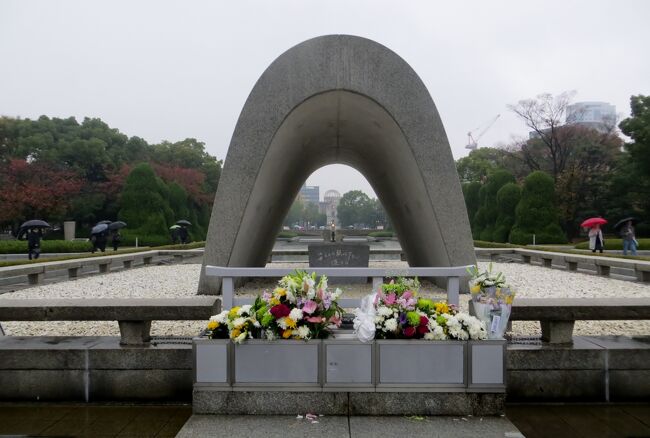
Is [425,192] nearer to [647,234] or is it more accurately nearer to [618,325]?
[618,325]

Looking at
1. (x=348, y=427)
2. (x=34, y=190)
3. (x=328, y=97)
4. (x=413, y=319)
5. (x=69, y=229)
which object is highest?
(x=328, y=97)

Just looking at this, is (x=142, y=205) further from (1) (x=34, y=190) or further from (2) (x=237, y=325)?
(2) (x=237, y=325)

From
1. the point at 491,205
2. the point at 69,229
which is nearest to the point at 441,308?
the point at 491,205

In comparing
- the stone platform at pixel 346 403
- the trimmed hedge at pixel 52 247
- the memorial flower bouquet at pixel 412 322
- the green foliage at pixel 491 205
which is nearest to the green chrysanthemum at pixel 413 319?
the memorial flower bouquet at pixel 412 322

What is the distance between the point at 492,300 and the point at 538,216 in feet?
90.0

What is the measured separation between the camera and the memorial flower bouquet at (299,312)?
3783mm

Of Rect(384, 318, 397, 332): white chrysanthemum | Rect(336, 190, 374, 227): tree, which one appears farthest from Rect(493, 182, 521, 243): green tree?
Rect(336, 190, 374, 227): tree

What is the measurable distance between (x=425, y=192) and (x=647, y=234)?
31.6 metres

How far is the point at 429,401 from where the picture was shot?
3.81 m

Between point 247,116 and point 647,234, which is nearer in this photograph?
point 247,116

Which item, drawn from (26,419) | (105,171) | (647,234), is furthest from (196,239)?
(26,419)

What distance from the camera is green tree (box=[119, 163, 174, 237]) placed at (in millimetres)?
30781

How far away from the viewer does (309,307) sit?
3.82 metres

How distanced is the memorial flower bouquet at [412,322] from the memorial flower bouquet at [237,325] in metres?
0.83
